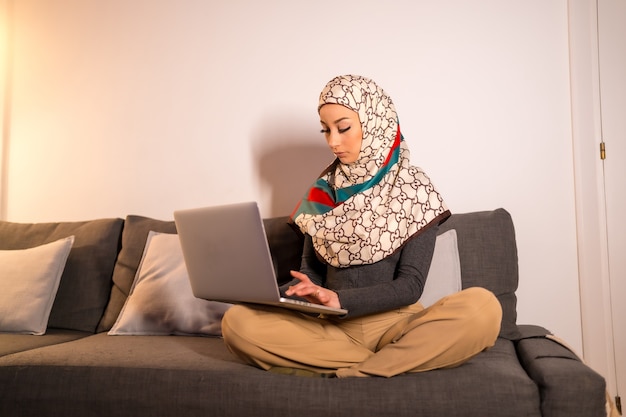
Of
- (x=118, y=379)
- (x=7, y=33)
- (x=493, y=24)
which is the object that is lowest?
(x=118, y=379)

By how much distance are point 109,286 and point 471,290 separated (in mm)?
1562

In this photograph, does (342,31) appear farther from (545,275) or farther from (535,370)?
(535,370)

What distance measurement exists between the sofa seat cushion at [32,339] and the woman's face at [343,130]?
1.22m

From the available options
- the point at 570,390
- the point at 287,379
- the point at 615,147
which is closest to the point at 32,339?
the point at 287,379

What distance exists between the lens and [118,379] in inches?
63.8

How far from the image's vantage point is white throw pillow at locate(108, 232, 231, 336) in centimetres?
220

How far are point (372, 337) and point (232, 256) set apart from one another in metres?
0.51

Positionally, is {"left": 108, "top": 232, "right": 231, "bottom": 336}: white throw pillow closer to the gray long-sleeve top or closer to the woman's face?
the gray long-sleeve top

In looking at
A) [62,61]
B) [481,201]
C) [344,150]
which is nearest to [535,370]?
[344,150]

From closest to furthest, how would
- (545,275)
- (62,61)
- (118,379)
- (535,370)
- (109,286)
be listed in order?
(535,370)
(118,379)
(545,275)
(109,286)
(62,61)

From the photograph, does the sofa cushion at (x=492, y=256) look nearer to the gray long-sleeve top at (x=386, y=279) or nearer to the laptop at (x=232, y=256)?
the gray long-sleeve top at (x=386, y=279)

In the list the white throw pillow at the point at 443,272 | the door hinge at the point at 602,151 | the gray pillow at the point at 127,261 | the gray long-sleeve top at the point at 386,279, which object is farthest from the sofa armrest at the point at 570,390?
the gray pillow at the point at 127,261

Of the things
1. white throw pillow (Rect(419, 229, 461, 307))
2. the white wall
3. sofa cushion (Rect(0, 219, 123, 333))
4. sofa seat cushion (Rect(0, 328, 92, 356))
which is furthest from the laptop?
the white wall

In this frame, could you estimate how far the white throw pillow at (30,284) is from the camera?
91.0 inches
